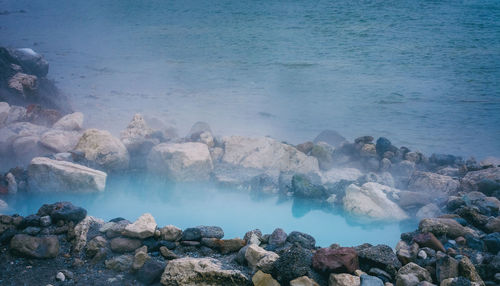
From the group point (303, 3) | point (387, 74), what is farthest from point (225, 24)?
point (387, 74)

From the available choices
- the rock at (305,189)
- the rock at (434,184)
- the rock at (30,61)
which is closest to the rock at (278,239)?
the rock at (305,189)

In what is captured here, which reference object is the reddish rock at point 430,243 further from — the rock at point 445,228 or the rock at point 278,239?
the rock at point 278,239

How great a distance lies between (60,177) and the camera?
4.31 meters

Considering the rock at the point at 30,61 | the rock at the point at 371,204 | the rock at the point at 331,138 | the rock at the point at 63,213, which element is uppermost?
the rock at the point at 30,61

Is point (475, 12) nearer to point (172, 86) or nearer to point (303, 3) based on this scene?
point (303, 3)

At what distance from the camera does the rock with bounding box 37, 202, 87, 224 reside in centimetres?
238

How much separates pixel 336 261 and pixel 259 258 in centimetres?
50

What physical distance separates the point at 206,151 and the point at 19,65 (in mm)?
7138

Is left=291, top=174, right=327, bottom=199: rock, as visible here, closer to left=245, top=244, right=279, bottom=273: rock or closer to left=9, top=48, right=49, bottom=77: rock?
left=245, top=244, right=279, bottom=273: rock

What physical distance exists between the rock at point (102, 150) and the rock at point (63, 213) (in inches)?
124

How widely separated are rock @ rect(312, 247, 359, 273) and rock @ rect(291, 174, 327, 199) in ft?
10.4

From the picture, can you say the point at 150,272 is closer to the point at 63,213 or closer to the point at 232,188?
the point at 63,213

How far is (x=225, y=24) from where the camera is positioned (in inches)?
377

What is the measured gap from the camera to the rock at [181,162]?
532 centimetres
